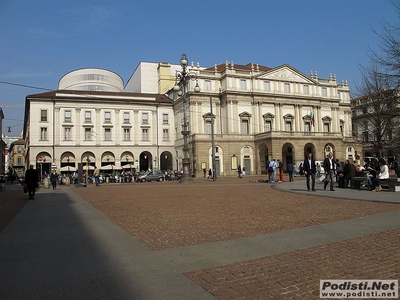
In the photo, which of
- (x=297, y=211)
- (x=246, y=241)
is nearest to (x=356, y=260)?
(x=246, y=241)

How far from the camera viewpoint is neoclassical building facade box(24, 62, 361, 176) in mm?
55938

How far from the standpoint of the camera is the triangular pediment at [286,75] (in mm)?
60281

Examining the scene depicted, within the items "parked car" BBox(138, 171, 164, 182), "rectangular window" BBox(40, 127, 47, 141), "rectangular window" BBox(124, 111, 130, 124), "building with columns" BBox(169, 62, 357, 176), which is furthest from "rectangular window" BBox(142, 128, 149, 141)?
"rectangular window" BBox(40, 127, 47, 141)

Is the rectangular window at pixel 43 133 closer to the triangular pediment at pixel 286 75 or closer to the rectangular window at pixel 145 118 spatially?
the rectangular window at pixel 145 118

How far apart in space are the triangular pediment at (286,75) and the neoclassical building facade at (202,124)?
18 cm

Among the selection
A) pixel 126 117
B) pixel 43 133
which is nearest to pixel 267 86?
pixel 126 117

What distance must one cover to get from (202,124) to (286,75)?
18623mm

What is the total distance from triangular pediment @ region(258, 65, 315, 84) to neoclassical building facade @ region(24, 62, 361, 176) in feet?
0.59

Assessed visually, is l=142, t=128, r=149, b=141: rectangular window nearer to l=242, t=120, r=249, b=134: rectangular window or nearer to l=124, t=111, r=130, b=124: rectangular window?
l=124, t=111, r=130, b=124: rectangular window

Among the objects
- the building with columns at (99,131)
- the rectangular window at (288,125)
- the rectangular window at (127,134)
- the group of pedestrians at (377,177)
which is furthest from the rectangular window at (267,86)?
the group of pedestrians at (377,177)

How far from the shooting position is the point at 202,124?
189 feet

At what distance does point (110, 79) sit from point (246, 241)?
79.0 metres

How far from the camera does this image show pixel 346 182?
1881cm

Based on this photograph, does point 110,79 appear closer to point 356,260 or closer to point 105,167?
point 105,167
